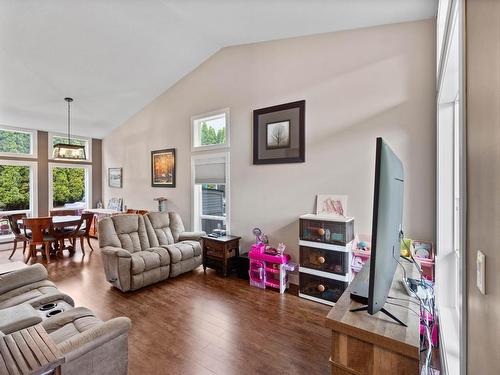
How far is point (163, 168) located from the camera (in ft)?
18.0

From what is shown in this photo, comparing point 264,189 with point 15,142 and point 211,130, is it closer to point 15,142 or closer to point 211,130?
point 211,130

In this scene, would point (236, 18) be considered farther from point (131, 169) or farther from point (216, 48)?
point (131, 169)

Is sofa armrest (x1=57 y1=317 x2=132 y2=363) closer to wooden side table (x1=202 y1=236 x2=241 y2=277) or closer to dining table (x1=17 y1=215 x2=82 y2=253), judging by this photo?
wooden side table (x1=202 y1=236 x2=241 y2=277)

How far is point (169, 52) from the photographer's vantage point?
13.9 feet

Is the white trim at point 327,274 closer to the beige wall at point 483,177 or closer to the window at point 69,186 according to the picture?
the beige wall at point 483,177

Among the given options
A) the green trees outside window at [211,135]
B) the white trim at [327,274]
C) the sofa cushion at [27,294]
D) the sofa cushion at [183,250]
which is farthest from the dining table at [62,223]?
the white trim at [327,274]

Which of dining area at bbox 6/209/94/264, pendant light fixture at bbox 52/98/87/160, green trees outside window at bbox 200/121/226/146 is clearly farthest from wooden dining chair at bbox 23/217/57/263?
green trees outside window at bbox 200/121/226/146

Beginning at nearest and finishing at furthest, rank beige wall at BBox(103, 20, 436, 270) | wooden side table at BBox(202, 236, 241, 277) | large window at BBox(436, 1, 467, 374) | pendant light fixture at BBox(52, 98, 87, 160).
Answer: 1. large window at BBox(436, 1, 467, 374)
2. beige wall at BBox(103, 20, 436, 270)
3. wooden side table at BBox(202, 236, 241, 277)
4. pendant light fixture at BBox(52, 98, 87, 160)

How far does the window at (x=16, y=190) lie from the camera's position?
18.5 ft

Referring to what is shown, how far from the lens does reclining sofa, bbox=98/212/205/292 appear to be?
3.31m

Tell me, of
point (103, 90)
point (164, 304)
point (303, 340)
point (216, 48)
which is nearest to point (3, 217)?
point (103, 90)

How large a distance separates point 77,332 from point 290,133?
3.19 metres

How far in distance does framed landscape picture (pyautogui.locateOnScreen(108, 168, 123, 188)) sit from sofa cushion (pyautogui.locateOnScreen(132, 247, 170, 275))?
3.61 m

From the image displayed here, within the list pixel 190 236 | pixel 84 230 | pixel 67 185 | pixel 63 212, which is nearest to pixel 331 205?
pixel 190 236
